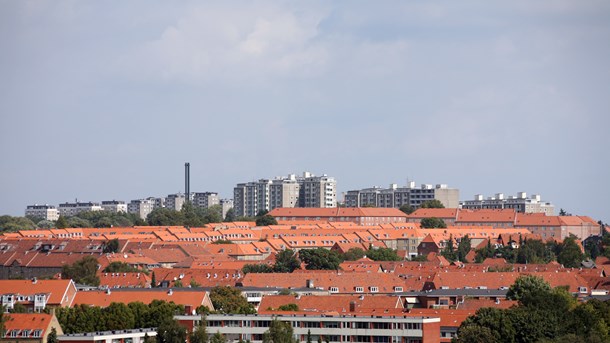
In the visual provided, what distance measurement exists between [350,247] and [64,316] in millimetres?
70833

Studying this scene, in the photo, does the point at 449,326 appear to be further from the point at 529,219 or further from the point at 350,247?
the point at 529,219

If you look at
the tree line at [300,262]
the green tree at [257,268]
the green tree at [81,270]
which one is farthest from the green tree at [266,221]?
the green tree at [81,270]

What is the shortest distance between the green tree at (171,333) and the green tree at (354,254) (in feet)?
208

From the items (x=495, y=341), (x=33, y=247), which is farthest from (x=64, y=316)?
(x=33, y=247)

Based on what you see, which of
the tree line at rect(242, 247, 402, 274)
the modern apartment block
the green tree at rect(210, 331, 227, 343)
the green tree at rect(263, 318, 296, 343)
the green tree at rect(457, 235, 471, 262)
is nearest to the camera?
the green tree at rect(263, 318, 296, 343)

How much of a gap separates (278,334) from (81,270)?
4336 cm

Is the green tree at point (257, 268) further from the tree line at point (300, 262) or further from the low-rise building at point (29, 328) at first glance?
the low-rise building at point (29, 328)

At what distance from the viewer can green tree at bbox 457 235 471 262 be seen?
471 feet

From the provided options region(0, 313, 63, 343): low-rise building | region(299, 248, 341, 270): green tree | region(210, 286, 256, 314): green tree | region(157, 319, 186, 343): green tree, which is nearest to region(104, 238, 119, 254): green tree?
region(299, 248, 341, 270): green tree

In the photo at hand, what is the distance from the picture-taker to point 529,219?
186625 mm

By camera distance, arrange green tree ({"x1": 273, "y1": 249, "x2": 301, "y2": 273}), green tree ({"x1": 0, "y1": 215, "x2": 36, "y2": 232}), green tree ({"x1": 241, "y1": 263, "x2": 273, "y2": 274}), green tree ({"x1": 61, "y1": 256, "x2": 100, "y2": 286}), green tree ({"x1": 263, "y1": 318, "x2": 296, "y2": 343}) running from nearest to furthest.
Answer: green tree ({"x1": 263, "y1": 318, "x2": 296, "y2": 343}) → green tree ({"x1": 61, "y1": 256, "x2": 100, "y2": 286}) → green tree ({"x1": 241, "y1": 263, "x2": 273, "y2": 274}) → green tree ({"x1": 273, "y1": 249, "x2": 301, "y2": 273}) → green tree ({"x1": 0, "y1": 215, "x2": 36, "y2": 232})

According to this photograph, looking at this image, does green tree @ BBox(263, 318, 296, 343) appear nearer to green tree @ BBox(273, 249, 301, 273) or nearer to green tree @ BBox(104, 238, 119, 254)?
green tree @ BBox(273, 249, 301, 273)

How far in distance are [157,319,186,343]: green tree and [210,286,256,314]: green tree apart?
1036cm

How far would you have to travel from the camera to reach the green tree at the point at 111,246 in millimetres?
130375
